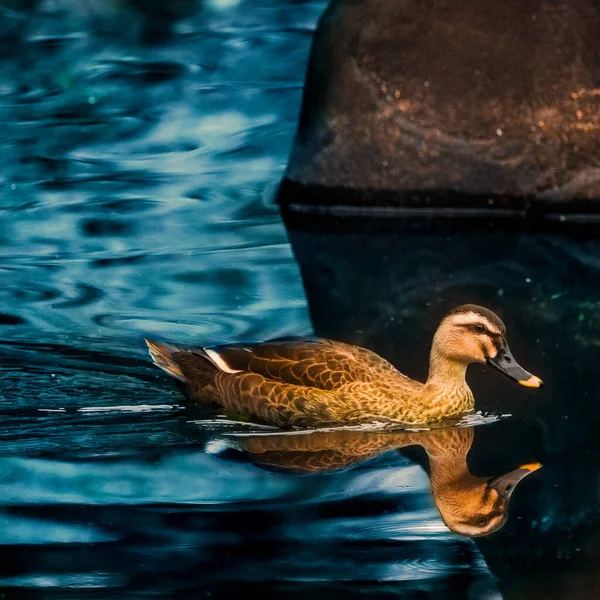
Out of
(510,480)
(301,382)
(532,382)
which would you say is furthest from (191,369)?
(510,480)

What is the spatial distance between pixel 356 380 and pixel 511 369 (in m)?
0.82

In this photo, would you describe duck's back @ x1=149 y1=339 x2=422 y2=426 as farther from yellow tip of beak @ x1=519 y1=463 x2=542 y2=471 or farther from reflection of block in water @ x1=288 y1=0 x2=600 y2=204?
reflection of block in water @ x1=288 y1=0 x2=600 y2=204

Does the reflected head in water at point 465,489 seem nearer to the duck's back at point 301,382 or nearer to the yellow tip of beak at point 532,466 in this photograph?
the yellow tip of beak at point 532,466

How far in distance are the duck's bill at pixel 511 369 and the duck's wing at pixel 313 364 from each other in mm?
456

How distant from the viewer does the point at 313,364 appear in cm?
788

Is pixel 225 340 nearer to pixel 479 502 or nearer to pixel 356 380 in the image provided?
pixel 356 380

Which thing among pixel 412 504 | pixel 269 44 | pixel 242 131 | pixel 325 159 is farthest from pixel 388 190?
pixel 412 504

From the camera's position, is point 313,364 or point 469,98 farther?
point 469,98

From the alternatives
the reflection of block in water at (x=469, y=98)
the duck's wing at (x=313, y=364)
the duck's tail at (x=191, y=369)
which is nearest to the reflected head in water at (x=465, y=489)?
the duck's wing at (x=313, y=364)

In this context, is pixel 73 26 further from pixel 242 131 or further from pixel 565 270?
pixel 565 270

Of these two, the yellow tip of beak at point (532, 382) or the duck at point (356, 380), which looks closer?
the yellow tip of beak at point (532, 382)

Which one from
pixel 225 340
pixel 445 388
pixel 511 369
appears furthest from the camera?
pixel 225 340

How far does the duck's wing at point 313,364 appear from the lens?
785cm

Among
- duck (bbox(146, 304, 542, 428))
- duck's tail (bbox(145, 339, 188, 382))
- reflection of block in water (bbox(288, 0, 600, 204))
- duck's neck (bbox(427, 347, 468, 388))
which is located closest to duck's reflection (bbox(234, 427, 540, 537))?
duck (bbox(146, 304, 542, 428))
